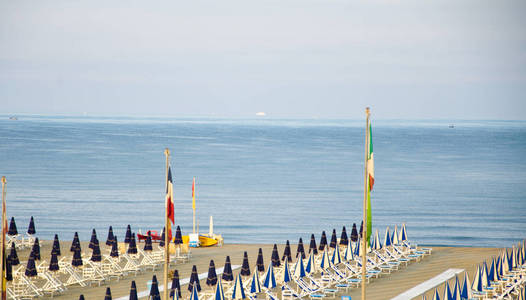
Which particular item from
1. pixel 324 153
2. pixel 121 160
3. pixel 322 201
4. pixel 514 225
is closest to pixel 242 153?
pixel 324 153

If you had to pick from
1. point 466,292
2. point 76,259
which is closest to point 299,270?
point 466,292

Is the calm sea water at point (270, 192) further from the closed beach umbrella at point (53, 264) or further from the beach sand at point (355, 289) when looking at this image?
the closed beach umbrella at point (53, 264)

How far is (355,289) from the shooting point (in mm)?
21969

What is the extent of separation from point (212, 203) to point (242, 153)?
189ft

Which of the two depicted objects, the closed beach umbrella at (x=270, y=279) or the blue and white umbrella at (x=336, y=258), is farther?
the blue and white umbrella at (x=336, y=258)

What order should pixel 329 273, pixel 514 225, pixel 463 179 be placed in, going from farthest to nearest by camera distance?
pixel 463 179 < pixel 514 225 < pixel 329 273

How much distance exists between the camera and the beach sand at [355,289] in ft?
70.2

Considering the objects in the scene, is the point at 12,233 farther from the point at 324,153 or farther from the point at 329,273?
the point at 324,153

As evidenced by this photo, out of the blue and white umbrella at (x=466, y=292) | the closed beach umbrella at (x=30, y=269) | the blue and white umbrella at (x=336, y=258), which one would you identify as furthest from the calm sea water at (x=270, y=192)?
the blue and white umbrella at (x=466, y=292)

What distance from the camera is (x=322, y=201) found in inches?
2427

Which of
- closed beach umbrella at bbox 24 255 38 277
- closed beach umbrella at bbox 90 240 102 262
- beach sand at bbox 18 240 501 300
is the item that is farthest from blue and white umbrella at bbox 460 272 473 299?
closed beach umbrella at bbox 24 255 38 277

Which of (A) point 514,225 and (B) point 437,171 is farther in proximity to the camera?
(B) point 437,171

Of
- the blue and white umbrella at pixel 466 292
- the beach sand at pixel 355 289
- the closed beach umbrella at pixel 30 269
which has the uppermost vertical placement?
the closed beach umbrella at pixel 30 269

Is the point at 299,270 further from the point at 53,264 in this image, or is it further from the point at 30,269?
the point at 30,269
